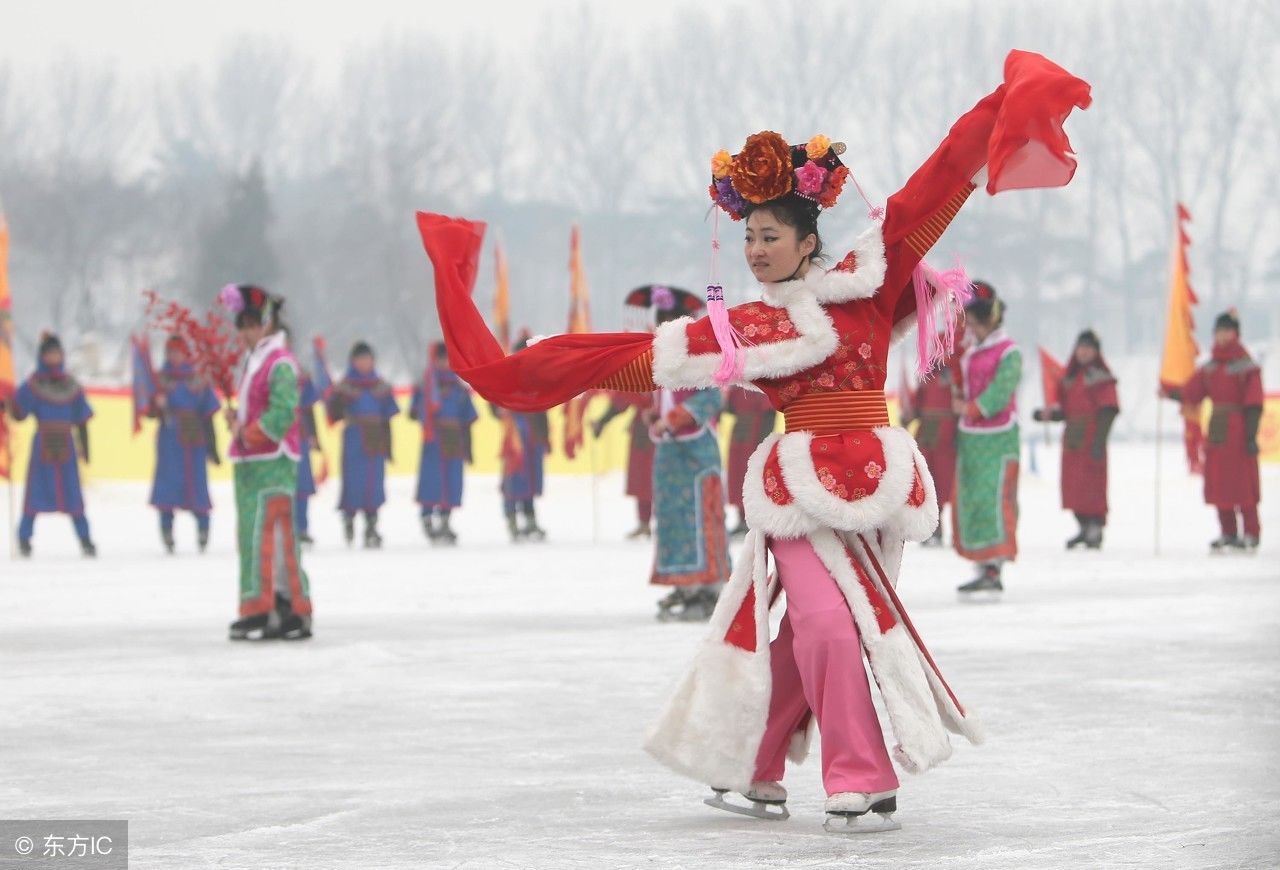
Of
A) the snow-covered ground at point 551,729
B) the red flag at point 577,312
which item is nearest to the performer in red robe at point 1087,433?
the snow-covered ground at point 551,729

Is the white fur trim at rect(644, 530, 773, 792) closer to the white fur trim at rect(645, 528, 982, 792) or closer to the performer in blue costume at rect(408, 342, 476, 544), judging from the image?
the white fur trim at rect(645, 528, 982, 792)

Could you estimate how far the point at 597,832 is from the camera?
4.80 m

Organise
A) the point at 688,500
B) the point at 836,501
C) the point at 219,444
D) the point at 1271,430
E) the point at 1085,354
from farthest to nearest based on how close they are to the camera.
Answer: the point at 1271,430
the point at 219,444
the point at 1085,354
the point at 688,500
the point at 836,501

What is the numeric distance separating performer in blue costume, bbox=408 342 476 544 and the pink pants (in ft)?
42.9

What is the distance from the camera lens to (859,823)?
4.70 metres

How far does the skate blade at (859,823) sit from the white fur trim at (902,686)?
0.13 metres

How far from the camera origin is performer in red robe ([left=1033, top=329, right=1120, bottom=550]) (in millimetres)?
16297

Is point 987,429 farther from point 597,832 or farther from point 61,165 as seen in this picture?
point 61,165

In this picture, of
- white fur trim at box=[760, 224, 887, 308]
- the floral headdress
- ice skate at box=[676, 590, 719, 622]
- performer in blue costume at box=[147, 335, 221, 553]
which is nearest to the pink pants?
white fur trim at box=[760, 224, 887, 308]

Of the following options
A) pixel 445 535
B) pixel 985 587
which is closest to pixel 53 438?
pixel 445 535

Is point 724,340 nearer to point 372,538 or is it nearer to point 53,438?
point 53,438

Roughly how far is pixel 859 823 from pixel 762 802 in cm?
31

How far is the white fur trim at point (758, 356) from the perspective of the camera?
4836mm

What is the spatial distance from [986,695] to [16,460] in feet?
56.0
